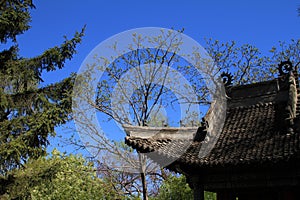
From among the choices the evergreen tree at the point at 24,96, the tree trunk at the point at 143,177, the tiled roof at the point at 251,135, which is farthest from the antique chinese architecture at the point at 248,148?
the tree trunk at the point at 143,177

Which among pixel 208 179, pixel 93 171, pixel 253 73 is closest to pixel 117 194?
pixel 93 171

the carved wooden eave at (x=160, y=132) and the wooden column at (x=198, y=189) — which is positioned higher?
the carved wooden eave at (x=160, y=132)

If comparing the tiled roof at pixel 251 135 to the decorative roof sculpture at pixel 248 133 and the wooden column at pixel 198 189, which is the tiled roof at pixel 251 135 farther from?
the wooden column at pixel 198 189

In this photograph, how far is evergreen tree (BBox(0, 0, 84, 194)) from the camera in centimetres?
745

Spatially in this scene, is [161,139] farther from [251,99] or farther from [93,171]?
[93,171]

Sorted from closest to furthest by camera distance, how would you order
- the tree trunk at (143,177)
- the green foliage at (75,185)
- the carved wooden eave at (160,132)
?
the carved wooden eave at (160,132), the tree trunk at (143,177), the green foliage at (75,185)

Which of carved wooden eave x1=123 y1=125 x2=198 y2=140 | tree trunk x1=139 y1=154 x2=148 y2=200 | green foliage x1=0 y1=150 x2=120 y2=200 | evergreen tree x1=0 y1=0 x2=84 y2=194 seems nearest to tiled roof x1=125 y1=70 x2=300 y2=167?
carved wooden eave x1=123 y1=125 x2=198 y2=140

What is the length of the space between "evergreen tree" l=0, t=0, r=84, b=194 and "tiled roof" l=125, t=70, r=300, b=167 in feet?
6.19

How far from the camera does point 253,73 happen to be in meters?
15.7

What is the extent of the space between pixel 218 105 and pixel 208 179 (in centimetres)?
252

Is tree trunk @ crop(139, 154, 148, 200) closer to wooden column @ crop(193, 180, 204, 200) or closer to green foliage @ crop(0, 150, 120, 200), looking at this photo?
green foliage @ crop(0, 150, 120, 200)

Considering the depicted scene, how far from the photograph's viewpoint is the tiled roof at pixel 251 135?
637 cm

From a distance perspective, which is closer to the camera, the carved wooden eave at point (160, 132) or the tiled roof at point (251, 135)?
the tiled roof at point (251, 135)

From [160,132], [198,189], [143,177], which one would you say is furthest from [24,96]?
[143,177]
